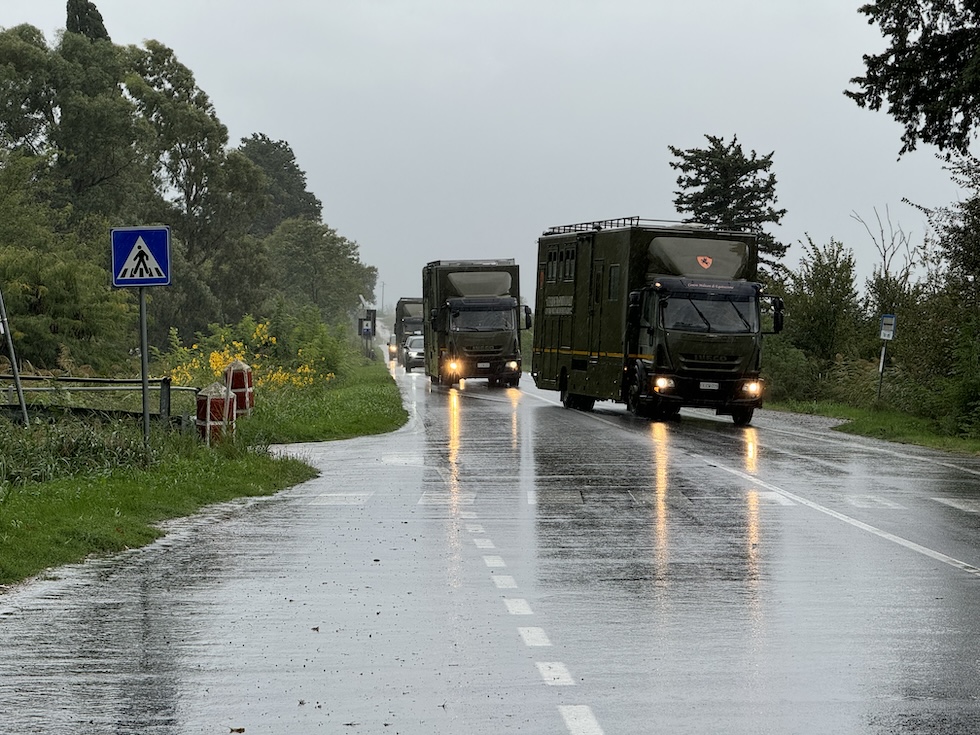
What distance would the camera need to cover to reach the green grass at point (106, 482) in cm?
1328

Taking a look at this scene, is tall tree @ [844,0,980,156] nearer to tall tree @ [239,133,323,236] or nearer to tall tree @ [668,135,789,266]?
tall tree @ [668,135,789,266]

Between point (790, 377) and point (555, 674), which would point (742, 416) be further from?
point (555, 674)

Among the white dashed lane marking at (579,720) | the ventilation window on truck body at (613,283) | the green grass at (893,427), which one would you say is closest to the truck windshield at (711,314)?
the ventilation window on truck body at (613,283)

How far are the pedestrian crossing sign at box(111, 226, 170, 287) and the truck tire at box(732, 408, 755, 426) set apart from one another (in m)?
18.1

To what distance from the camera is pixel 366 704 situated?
770 centimetres

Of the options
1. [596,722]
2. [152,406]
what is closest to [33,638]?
[596,722]

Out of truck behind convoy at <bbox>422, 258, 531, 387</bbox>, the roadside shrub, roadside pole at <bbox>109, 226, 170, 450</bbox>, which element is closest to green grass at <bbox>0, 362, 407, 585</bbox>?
roadside pole at <bbox>109, 226, 170, 450</bbox>

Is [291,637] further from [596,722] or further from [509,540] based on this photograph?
[509,540]

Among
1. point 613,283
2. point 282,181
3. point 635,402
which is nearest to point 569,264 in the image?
point 613,283

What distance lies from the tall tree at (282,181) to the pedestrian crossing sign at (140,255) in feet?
510

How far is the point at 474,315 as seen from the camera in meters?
51.0

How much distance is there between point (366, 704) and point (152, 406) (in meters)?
24.4

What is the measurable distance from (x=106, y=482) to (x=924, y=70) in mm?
21375

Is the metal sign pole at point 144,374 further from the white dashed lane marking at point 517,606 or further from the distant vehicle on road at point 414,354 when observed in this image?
the distant vehicle on road at point 414,354
